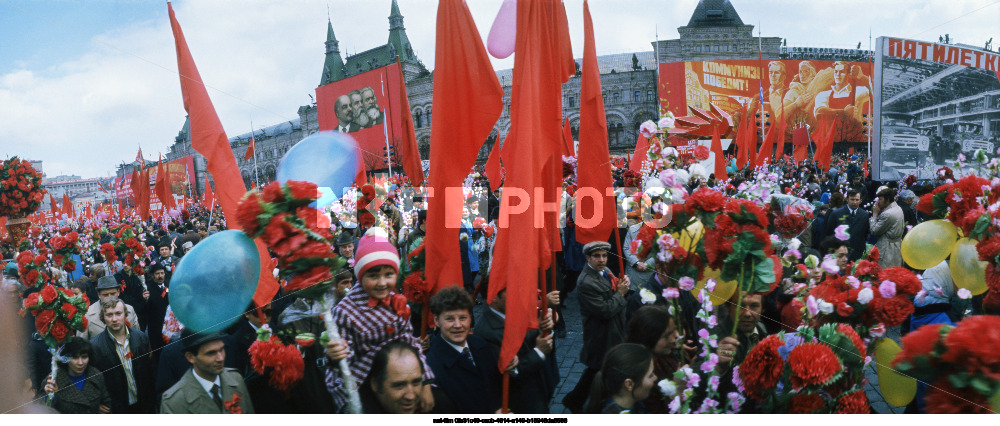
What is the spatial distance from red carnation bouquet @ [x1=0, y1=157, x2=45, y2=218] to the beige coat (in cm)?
1047

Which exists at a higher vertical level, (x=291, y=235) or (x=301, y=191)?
(x=301, y=191)

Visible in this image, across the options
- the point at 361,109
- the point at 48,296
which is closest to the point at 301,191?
the point at 48,296

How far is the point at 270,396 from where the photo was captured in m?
2.56

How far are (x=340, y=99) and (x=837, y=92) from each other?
35.8 m

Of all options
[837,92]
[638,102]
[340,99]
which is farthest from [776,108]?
[340,99]

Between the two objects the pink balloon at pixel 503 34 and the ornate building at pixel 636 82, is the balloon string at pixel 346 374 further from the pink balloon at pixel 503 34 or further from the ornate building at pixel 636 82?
the ornate building at pixel 636 82

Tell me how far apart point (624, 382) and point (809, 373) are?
2.47ft

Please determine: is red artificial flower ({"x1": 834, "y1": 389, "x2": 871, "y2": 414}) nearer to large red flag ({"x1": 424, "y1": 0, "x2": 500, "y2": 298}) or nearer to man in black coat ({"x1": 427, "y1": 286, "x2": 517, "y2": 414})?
man in black coat ({"x1": 427, "y1": 286, "x2": 517, "y2": 414})

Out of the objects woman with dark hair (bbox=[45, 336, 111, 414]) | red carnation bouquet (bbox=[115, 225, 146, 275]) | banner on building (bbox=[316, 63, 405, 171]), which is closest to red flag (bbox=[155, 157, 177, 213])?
red carnation bouquet (bbox=[115, 225, 146, 275])

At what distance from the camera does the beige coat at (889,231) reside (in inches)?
242

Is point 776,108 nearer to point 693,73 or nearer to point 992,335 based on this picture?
point 693,73

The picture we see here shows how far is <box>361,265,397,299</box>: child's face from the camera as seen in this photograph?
2721 millimetres

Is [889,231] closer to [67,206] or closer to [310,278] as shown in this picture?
[310,278]

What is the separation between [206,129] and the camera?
12.8 feet
